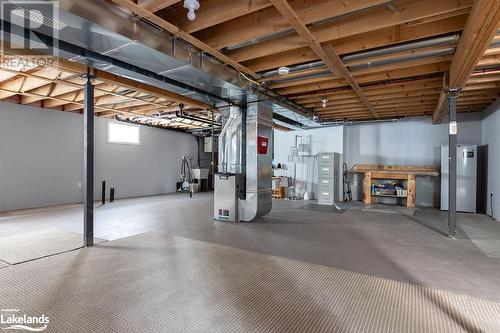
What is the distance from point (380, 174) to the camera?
7051mm

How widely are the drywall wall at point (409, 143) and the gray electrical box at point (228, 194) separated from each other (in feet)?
14.9

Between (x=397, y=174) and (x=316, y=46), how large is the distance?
204 inches

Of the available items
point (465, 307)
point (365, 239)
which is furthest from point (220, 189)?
point (465, 307)

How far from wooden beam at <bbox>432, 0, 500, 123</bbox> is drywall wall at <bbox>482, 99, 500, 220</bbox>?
282 centimetres

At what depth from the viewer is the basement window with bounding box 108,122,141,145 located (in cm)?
827

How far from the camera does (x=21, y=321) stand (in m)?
1.83

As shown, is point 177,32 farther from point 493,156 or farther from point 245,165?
point 493,156

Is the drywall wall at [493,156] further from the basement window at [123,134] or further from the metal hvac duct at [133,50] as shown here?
the basement window at [123,134]

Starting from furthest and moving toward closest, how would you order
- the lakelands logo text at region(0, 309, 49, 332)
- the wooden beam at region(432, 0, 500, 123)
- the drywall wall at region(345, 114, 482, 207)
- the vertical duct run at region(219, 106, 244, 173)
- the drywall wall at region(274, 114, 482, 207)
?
1. the drywall wall at region(274, 114, 482, 207)
2. the drywall wall at region(345, 114, 482, 207)
3. the vertical duct run at region(219, 106, 244, 173)
4. the wooden beam at region(432, 0, 500, 123)
5. the lakelands logo text at region(0, 309, 49, 332)

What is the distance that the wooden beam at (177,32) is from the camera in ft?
7.43

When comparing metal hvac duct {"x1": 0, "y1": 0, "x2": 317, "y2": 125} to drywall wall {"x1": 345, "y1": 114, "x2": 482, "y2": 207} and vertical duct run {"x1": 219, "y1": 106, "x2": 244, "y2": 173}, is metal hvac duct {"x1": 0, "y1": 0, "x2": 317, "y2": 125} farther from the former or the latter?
drywall wall {"x1": 345, "y1": 114, "x2": 482, "y2": 207}

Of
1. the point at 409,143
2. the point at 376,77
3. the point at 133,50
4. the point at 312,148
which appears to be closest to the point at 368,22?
the point at 376,77

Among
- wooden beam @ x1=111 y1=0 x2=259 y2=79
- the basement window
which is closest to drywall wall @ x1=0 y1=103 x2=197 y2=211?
the basement window

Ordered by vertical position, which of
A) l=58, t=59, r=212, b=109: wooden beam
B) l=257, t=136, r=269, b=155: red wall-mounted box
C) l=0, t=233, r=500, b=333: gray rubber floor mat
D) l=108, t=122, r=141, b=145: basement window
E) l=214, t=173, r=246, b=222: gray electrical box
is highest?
l=58, t=59, r=212, b=109: wooden beam
